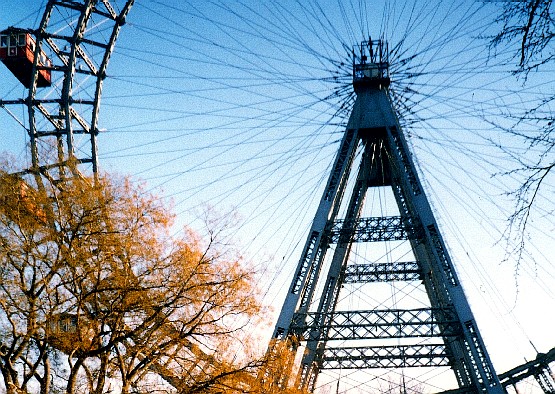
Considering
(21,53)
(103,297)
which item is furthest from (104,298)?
(21,53)

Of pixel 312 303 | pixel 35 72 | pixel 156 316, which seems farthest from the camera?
pixel 312 303

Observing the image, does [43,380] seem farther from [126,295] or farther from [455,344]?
[455,344]

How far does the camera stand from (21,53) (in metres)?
21.0

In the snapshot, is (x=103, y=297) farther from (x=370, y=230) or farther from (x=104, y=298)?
(x=370, y=230)

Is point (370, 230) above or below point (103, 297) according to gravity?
above

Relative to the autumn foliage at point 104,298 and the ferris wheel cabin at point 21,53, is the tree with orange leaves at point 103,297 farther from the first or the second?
the ferris wheel cabin at point 21,53

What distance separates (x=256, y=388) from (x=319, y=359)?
1368 cm

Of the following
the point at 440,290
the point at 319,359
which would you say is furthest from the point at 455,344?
the point at 319,359

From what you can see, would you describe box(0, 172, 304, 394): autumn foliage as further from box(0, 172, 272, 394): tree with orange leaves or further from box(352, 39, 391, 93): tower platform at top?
box(352, 39, 391, 93): tower platform at top

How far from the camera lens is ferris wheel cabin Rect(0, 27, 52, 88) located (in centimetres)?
2102

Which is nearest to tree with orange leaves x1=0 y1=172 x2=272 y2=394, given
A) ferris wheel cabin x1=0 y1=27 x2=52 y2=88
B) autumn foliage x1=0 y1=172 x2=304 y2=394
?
autumn foliage x1=0 y1=172 x2=304 y2=394

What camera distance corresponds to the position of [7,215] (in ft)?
34.1

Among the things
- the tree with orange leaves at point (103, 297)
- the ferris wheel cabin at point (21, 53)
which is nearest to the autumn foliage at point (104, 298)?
the tree with orange leaves at point (103, 297)

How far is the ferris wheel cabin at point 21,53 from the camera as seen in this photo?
21.0m
